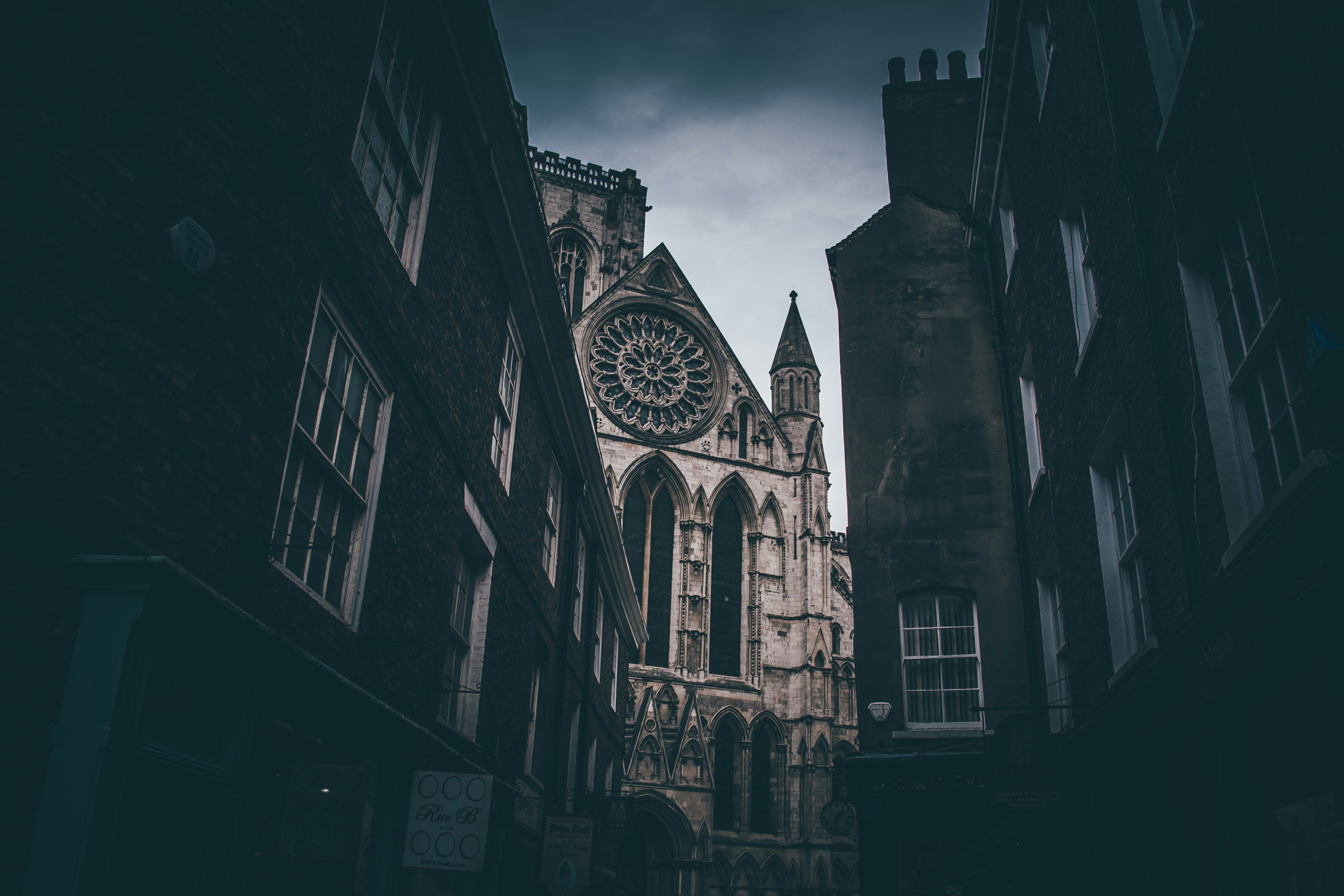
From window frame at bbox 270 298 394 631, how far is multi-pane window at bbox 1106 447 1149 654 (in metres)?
5.50

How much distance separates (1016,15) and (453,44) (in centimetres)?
606

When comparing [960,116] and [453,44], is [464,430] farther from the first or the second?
[960,116]

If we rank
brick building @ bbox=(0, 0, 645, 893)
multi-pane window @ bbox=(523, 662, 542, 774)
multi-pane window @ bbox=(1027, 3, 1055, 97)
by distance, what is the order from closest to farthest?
1. brick building @ bbox=(0, 0, 645, 893)
2. multi-pane window @ bbox=(1027, 3, 1055, 97)
3. multi-pane window @ bbox=(523, 662, 542, 774)

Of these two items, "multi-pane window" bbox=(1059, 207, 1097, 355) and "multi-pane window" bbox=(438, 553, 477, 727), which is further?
"multi-pane window" bbox=(438, 553, 477, 727)

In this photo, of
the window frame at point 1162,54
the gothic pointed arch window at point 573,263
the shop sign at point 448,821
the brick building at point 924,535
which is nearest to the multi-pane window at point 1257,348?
the window frame at point 1162,54

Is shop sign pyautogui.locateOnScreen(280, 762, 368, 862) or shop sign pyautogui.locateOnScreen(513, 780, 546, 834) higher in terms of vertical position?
shop sign pyautogui.locateOnScreen(513, 780, 546, 834)

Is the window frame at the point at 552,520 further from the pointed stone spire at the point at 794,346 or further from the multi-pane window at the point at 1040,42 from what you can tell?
the pointed stone spire at the point at 794,346

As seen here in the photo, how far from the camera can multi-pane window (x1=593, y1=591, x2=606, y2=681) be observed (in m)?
17.7

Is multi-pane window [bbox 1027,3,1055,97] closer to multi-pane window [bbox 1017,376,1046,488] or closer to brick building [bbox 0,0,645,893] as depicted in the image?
multi-pane window [bbox 1017,376,1046,488]

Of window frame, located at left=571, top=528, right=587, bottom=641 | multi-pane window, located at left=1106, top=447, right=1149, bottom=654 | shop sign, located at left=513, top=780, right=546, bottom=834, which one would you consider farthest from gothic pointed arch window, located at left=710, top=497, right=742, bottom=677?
multi-pane window, located at left=1106, top=447, right=1149, bottom=654

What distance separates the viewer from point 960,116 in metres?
18.4

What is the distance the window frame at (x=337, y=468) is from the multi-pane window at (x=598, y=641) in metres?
10.8

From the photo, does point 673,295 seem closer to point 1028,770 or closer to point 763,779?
point 763,779

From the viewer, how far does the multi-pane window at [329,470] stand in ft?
19.4
